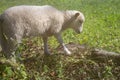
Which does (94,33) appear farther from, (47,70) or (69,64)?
(47,70)

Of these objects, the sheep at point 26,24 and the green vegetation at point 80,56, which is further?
the sheep at point 26,24

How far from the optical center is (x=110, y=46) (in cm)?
937

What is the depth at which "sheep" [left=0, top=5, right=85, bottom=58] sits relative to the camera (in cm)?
743

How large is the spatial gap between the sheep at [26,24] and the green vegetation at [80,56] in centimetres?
36

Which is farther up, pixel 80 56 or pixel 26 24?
pixel 26 24

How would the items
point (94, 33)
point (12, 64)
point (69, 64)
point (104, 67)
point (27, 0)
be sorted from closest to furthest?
1. point (12, 64)
2. point (104, 67)
3. point (69, 64)
4. point (94, 33)
5. point (27, 0)

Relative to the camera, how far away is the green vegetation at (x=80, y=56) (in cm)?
649

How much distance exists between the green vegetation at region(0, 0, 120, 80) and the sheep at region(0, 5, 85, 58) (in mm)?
359

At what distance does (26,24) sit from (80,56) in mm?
1609

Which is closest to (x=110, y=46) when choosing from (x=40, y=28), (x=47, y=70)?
(x=40, y=28)

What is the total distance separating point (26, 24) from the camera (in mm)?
7699

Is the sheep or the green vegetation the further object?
the sheep

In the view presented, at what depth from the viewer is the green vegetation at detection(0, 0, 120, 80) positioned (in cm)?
649

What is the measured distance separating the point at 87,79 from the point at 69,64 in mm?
1243
